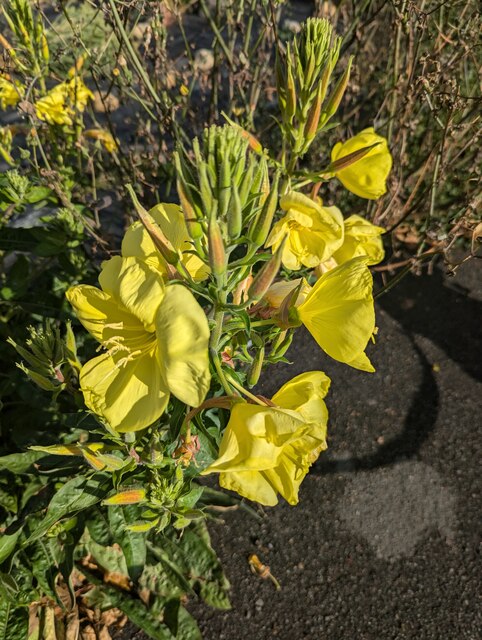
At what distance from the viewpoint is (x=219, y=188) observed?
2.75ft

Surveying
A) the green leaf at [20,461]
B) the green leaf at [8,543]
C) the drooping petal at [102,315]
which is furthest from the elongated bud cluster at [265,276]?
the green leaf at [8,543]

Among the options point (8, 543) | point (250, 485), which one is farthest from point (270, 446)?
point (8, 543)

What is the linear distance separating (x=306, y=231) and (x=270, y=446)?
1.76 ft

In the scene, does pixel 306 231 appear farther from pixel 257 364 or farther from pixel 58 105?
pixel 58 105

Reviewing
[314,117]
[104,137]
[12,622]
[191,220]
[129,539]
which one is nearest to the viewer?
[191,220]

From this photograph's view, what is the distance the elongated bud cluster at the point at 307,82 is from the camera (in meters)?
1.13

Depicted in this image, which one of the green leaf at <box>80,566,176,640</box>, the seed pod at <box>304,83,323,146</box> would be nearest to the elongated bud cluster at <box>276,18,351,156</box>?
the seed pod at <box>304,83,323,146</box>

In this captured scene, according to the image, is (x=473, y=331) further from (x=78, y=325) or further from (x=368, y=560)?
(x=78, y=325)

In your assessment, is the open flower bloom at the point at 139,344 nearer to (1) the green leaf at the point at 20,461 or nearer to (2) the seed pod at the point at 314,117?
(2) the seed pod at the point at 314,117

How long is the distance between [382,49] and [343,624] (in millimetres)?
3053

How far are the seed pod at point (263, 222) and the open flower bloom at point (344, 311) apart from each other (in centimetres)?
18

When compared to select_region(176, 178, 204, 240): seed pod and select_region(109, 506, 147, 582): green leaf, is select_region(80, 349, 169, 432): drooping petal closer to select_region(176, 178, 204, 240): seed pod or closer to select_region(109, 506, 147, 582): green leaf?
select_region(176, 178, 204, 240): seed pod

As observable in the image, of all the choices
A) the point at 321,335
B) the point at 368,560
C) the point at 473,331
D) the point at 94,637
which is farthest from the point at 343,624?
the point at 473,331

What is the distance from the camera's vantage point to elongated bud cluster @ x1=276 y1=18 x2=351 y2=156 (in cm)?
113
